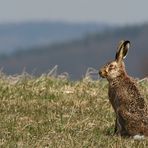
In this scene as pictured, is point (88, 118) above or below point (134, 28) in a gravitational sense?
below

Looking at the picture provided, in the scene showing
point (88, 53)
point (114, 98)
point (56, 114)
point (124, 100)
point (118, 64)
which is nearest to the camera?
point (124, 100)

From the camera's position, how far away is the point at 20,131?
1098 cm

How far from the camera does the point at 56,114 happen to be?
39.5ft

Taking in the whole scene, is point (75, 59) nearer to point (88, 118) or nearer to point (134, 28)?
point (134, 28)

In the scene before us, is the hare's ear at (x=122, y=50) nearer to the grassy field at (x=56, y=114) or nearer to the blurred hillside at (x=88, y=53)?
the grassy field at (x=56, y=114)

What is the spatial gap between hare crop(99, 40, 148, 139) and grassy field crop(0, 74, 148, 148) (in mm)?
136

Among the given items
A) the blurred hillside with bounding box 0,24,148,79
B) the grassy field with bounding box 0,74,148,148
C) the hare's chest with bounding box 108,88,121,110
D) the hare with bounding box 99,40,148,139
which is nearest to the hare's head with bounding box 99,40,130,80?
the hare with bounding box 99,40,148,139

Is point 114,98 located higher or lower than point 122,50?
lower

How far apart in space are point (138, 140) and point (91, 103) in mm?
2429

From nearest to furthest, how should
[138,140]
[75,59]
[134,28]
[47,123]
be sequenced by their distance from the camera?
[138,140]
[47,123]
[75,59]
[134,28]

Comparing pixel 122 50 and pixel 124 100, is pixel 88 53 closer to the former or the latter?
pixel 122 50

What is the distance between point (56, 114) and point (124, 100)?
1698mm

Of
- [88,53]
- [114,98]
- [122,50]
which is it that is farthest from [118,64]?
[88,53]

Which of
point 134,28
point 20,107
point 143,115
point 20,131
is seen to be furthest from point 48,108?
point 134,28
